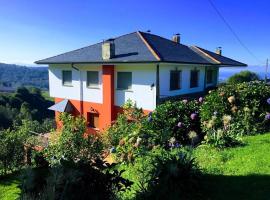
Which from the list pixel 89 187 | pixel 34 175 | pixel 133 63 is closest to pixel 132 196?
pixel 89 187

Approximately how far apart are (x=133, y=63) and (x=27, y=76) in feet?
604

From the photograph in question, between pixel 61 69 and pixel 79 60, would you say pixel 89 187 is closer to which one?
pixel 79 60

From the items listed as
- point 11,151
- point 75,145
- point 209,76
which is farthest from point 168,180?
point 209,76

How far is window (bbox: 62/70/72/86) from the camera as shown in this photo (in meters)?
21.1

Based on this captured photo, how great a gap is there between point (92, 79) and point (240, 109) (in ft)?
40.2

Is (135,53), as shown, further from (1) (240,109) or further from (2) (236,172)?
(2) (236,172)

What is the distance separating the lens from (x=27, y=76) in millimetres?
184875

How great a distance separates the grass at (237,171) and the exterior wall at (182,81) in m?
9.44

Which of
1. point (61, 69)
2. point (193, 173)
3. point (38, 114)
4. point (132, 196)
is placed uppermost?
point (61, 69)

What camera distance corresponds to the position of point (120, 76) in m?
18.1

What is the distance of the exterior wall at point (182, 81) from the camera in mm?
16797

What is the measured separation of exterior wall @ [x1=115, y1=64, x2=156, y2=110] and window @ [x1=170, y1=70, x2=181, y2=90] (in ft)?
6.17

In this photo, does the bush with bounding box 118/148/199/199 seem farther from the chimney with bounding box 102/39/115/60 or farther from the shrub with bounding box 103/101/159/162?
the chimney with bounding box 102/39/115/60

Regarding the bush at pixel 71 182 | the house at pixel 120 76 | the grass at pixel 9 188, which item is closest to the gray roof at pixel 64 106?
the house at pixel 120 76
